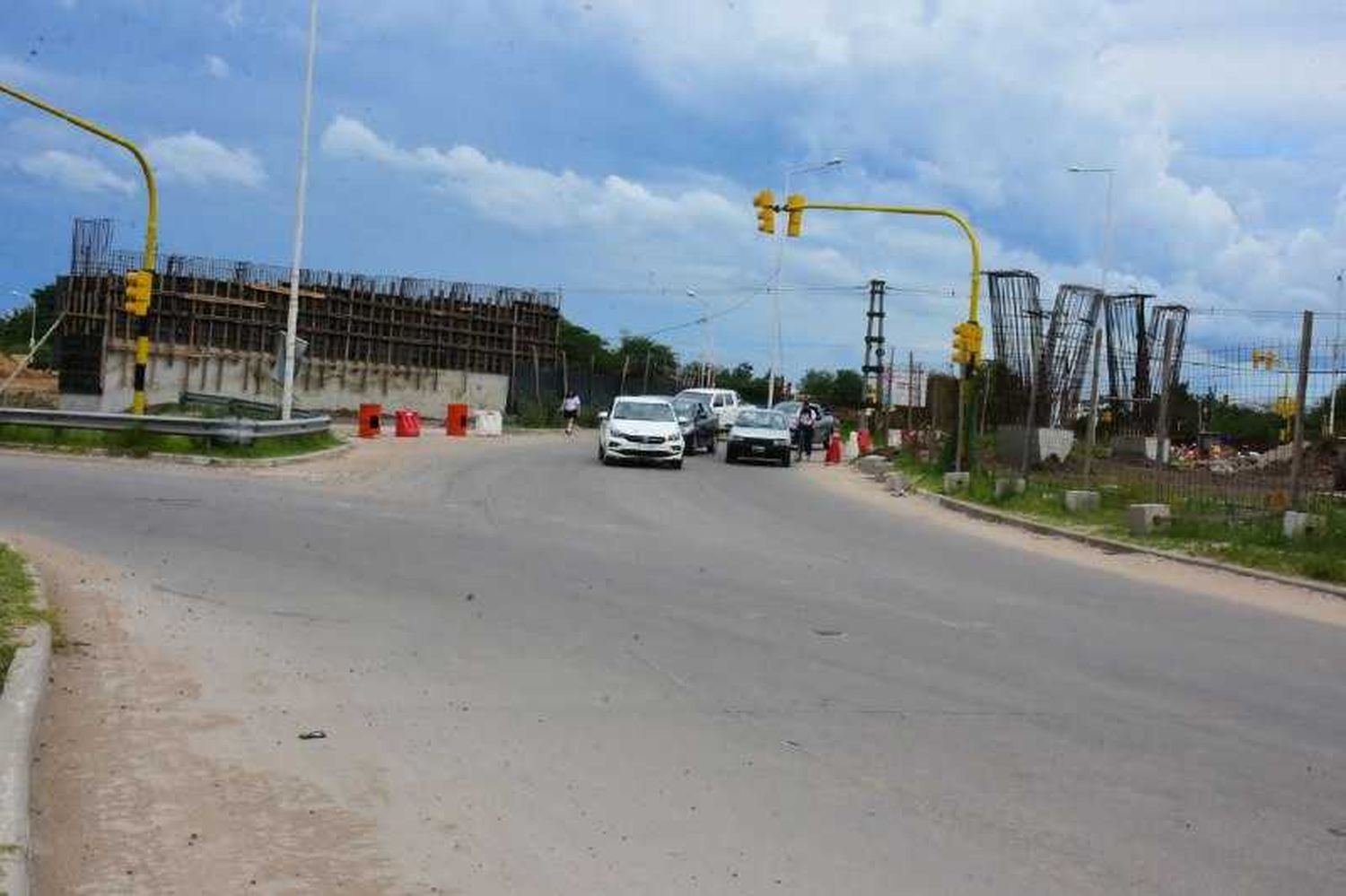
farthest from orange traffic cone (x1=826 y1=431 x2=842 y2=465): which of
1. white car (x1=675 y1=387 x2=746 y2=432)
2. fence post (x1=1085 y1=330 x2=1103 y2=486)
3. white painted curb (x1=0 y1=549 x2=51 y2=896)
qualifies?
white painted curb (x1=0 y1=549 x2=51 y2=896)

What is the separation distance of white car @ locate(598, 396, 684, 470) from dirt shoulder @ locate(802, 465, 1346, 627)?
21.4ft

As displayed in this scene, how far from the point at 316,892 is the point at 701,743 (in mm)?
2416

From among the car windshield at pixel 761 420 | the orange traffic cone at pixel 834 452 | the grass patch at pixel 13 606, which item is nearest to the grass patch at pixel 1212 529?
the grass patch at pixel 13 606

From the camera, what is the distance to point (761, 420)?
34.6 meters

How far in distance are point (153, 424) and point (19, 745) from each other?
19.3 meters

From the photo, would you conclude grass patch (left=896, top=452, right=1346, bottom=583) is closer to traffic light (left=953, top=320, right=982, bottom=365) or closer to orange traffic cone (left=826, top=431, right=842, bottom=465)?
traffic light (left=953, top=320, right=982, bottom=365)

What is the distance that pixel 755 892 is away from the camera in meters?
4.48

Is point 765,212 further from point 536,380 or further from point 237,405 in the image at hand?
point 536,380

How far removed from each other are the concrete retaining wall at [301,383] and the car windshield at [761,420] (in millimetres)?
20899

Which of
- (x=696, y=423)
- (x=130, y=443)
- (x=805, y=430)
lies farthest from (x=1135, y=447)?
(x=130, y=443)

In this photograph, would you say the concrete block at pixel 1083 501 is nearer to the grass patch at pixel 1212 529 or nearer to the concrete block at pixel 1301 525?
the grass patch at pixel 1212 529

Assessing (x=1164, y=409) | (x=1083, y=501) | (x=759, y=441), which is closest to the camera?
(x=1164, y=409)

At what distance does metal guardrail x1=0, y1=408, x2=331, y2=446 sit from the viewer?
23.4m

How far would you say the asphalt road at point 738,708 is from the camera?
16.2 ft
